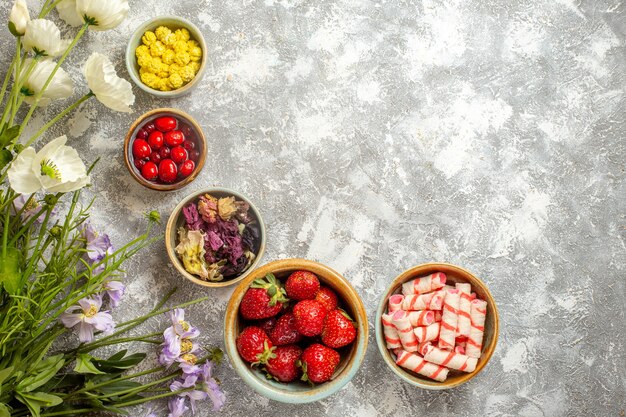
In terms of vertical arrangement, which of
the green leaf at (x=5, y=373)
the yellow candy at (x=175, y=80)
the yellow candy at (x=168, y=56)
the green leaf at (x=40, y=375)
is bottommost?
the green leaf at (x=40, y=375)

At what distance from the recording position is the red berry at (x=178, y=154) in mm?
1771

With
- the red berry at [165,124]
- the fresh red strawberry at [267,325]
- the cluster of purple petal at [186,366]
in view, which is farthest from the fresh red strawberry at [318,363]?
the red berry at [165,124]

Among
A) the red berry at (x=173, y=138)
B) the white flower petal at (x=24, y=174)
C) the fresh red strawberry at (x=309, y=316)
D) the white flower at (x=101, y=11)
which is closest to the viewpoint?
the white flower petal at (x=24, y=174)

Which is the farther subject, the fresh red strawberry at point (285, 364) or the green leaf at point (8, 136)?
the fresh red strawberry at point (285, 364)

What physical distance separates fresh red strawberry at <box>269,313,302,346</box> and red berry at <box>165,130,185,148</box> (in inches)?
20.6

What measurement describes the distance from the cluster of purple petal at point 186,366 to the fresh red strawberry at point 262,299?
17 centimetres

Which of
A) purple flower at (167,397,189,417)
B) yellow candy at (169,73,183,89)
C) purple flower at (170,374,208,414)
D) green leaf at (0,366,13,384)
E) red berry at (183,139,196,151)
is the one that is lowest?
purple flower at (167,397,189,417)

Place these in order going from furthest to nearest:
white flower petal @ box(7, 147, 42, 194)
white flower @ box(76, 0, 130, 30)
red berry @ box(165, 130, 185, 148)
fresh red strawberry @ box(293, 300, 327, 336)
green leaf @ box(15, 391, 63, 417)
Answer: red berry @ box(165, 130, 185, 148) → fresh red strawberry @ box(293, 300, 327, 336) → white flower @ box(76, 0, 130, 30) → green leaf @ box(15, 391, 63, 417) → white flower petal @ box(7, 147, 42, 194)

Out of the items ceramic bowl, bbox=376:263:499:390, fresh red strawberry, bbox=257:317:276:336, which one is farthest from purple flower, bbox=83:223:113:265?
ceramic bowl, bbox=376:263:499:390

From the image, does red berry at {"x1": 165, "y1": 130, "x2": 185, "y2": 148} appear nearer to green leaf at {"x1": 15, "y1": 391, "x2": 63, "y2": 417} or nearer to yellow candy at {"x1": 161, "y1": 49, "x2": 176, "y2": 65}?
yellow candy at {"x1": 161, "y1": 49, "x2": 176, "y2": 65}

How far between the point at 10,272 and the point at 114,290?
1.36 ft

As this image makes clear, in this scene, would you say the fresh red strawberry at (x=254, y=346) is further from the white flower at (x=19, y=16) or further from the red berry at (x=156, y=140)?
the white flower at (x=19, y=16)

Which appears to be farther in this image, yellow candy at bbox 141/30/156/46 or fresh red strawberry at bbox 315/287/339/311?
yellow candy at bbox 141/30/156/46

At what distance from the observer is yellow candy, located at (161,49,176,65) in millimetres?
1790
